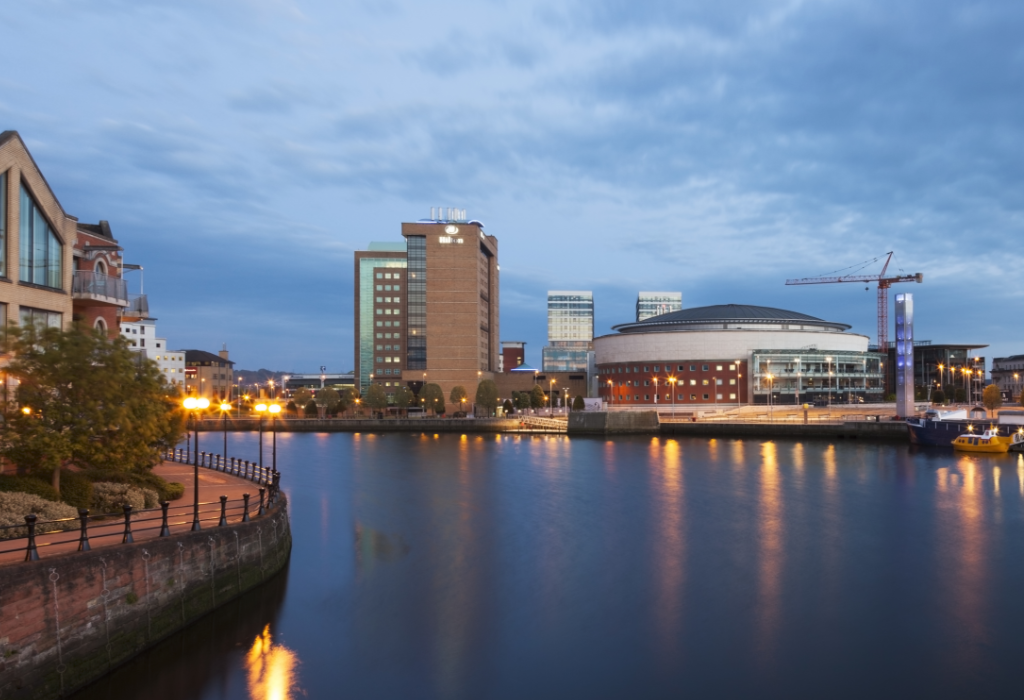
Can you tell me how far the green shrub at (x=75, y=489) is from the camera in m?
22.4

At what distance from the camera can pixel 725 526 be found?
37.8 meters

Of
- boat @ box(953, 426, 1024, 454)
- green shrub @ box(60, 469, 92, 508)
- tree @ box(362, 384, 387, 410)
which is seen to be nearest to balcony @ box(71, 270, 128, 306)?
green shrub @ box(60, 469, 92, 508)

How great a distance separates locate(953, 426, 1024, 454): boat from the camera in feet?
230

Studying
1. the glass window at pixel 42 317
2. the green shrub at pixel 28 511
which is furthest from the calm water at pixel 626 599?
the glass window at pixel 42 317

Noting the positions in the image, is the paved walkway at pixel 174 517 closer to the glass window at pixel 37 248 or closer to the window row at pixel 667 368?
the glass window at pixel 37 248

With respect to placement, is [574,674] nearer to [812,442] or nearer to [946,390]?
[812,442]

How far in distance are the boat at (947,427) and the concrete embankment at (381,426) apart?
47682mm

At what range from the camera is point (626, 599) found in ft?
83.1

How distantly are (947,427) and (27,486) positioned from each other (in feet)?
259

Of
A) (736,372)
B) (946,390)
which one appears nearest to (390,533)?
(736,372)

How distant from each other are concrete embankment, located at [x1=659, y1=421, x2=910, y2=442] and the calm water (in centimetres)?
3625

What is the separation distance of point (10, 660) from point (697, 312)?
13745cm

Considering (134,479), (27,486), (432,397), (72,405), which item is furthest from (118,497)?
(432,397)

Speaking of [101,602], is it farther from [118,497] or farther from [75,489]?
[75,489]
